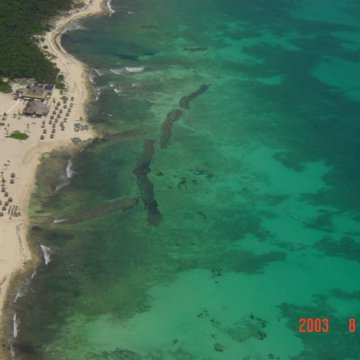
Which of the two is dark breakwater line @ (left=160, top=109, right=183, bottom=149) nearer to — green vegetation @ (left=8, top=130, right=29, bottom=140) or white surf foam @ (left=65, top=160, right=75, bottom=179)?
white surf foam @ (left=65, top=160, right=75, bottom=179)

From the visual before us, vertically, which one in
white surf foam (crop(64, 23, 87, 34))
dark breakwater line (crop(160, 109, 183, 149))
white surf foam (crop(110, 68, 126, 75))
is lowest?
dark breakwater line (crop(160, 109, 183, 149))

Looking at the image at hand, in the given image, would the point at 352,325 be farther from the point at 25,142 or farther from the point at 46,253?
the point at 25,142

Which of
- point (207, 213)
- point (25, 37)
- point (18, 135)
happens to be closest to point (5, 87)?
point (18, 135)
